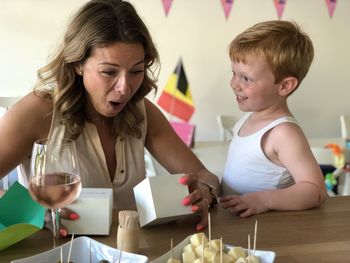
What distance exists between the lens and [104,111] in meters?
1.32

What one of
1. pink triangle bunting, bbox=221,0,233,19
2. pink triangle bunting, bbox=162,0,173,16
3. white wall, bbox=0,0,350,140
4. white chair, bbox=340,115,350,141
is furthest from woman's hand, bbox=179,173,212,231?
white chair, bbox=340,115,350,141

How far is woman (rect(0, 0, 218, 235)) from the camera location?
124 centimetres

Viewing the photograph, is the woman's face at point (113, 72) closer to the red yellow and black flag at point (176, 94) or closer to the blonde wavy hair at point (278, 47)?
the blonde wavy hair at point (278, 47)

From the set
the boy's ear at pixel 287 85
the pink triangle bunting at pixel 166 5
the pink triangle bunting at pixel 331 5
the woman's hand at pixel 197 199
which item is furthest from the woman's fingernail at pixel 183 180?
the pink triangle bunting at pixel 331 5

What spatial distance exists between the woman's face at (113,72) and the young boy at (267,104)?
37cm

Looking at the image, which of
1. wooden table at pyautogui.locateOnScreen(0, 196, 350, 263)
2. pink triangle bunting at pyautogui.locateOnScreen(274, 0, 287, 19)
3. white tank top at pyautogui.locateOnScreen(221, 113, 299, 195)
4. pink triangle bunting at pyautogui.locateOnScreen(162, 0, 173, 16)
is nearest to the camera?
wooden table at pyautogui.locateOnScreen(0, 196, 350, 263)

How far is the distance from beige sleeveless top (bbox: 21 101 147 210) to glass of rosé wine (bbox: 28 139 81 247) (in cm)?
49

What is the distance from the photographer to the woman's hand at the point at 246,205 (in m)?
1.16

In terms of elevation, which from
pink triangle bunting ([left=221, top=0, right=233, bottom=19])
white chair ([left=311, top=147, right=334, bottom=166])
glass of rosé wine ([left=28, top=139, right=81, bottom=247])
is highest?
pink triangle bunting ([left=221, top=0, right=233, bottom=19])

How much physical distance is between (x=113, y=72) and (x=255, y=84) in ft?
1.56

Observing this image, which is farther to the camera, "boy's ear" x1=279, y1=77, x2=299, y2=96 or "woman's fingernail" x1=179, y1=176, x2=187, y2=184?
"boy's ear" x1=279, y1=77, x2=299, y2=96

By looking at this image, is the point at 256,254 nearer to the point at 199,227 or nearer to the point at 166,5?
the point at 199,227

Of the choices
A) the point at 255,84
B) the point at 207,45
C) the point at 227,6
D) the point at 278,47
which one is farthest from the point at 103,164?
the point at 227,6

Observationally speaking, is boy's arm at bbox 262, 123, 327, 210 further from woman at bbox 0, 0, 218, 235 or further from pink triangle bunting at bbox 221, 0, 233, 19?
pink triangle bunting at bbox 221, 0, 233, 19
